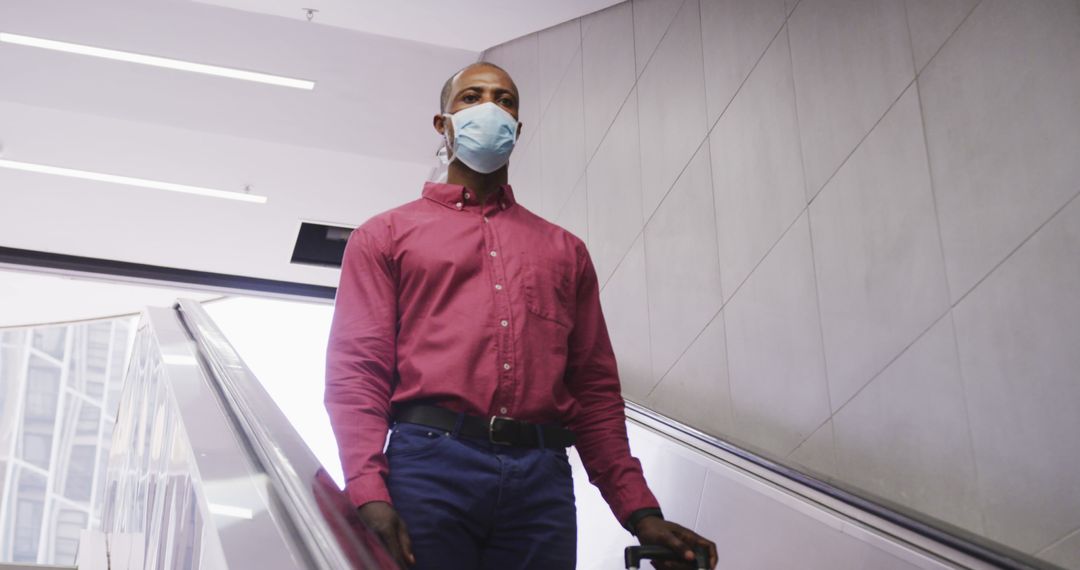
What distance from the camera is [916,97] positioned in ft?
11.5

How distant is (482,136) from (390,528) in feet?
3.68

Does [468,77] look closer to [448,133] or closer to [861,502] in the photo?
[448,133]

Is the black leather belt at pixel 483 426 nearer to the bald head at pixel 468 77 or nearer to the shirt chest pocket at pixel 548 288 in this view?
the shirt chest pocket at pixel 548 288

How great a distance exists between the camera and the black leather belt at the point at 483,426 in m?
2.23

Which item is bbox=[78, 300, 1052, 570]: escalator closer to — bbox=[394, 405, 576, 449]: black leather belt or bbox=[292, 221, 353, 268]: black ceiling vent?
bbox=[394, 405, 576, 449]: black leather belt

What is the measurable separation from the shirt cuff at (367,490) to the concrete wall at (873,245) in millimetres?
1671

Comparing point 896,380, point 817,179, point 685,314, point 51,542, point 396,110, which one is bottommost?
point 51,542

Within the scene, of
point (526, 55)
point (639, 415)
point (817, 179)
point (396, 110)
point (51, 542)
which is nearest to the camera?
point (817, 179)

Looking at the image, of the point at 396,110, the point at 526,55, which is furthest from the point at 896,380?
the point at 396,110

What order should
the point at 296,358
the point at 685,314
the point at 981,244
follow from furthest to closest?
the point at 296,358 < the point at 685,314 < the point at 981,244

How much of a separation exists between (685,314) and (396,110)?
5.65 meters

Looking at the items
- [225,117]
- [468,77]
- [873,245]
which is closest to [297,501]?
[468,77]

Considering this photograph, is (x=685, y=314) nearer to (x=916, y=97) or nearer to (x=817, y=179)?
(x=817, y=179)

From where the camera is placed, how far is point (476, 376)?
232 cm
